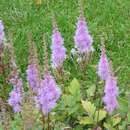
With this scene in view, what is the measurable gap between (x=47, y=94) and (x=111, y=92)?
1.53 ft

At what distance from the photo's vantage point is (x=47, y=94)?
3598mm

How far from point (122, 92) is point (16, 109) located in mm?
973

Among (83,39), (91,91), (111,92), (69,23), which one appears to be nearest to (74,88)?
(91,91)

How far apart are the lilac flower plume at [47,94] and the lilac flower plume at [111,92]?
367 mm

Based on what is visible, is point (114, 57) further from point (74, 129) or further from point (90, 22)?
point (74, 129)

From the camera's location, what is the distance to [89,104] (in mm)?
4059

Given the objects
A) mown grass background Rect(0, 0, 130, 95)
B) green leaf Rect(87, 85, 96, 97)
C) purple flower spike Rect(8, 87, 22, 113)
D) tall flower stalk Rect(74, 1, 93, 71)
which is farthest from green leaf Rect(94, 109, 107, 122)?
mown grass background Rect(0, 0, 130, 95)

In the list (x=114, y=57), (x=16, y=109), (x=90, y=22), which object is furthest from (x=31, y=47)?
(x=90, y=22)

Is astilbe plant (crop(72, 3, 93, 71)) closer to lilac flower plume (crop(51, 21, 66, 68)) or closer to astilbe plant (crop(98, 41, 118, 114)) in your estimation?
lilac flower plume (crop(51, 21, 66, 68))

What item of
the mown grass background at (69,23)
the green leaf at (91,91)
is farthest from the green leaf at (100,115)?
the mown grass background at (69,23)

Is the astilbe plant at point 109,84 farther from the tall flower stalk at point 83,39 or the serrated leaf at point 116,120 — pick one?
the tall flower stalk at point 83,39

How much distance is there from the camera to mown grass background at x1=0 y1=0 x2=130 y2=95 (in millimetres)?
5770

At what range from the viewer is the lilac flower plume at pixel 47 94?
357 cm

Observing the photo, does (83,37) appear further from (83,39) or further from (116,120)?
(116,120)
